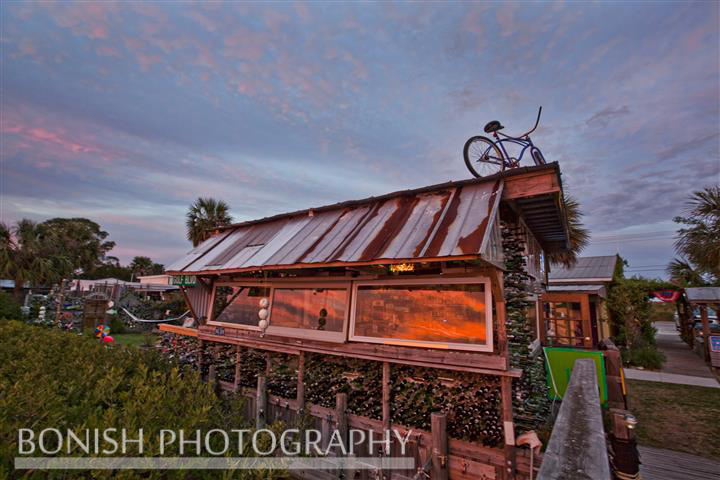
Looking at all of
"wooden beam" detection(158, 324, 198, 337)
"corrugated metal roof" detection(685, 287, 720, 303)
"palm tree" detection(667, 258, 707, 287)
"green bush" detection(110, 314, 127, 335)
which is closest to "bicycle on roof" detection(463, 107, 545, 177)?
"wooden beam" detection(158, 324, 198, 337)

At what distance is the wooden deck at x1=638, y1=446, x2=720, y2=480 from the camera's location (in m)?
5.34

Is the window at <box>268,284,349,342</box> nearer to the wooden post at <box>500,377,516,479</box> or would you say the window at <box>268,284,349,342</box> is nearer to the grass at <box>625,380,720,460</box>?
the wooden post at <box>500,377,516,479</box>

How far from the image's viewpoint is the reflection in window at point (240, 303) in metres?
8.38

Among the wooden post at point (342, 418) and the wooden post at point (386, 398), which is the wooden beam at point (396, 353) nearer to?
the wooden post at point (386, 398)

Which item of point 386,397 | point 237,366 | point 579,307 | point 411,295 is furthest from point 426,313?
point 579,307

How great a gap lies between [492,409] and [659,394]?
32.5ft

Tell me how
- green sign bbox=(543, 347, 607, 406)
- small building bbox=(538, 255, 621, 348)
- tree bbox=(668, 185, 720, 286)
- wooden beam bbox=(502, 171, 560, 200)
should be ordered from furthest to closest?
1. tree bbox=(668, 185, 720, 286)
2. small building bbox=(538, 255, 621, 348)
3. green sign bbox=(543, 347, 607, 406)
4. wooden beam bbox=(502, 171, 560, 200)

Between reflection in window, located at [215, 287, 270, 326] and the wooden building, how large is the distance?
55 mm

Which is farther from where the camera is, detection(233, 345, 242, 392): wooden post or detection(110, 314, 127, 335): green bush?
detection(110, 314, 127, 335): green bush

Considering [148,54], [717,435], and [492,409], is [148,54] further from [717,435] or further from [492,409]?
[717,435]

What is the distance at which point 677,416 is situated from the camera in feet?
26.8

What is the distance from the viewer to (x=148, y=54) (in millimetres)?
10547

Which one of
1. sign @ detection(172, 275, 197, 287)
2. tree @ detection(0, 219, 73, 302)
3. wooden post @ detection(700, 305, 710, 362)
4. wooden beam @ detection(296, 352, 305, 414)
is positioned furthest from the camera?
tree @ detection(0, 219, 73, 302)

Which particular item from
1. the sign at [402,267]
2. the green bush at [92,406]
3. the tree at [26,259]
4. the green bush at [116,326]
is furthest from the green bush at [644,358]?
the tree at [26,259]
